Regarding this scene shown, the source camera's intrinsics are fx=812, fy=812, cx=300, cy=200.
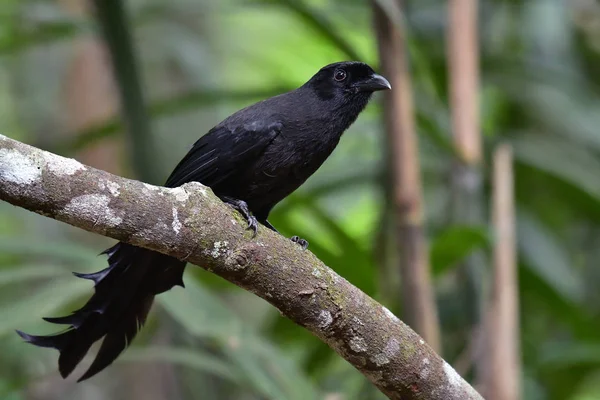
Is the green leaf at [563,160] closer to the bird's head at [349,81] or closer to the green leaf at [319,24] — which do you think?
the green leaf at [319,24]

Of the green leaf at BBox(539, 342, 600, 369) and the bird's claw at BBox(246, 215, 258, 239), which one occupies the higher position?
the bird's claw at BBox(246, 215, 258, 239)

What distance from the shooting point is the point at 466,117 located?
3580 mm

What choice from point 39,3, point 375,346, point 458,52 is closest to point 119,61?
point 39,3

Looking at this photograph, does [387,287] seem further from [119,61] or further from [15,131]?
[15,131]

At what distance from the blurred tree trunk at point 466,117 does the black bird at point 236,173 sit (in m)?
0.81

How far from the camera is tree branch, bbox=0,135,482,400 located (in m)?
1.60

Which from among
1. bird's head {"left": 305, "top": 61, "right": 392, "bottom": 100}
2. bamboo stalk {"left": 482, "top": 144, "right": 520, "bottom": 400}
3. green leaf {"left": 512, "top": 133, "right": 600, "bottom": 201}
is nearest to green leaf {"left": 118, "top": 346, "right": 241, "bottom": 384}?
bamboo stalk {"left": 482, "top": 144, "right": 520, "bottom": 400}

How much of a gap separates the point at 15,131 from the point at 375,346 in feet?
14.8

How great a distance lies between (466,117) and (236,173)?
1.42 meters

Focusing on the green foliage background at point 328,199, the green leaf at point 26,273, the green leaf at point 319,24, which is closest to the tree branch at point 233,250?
the green foliage background at point 328,199

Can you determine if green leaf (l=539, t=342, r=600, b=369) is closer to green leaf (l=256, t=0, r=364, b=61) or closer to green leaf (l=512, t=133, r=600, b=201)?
green leaf (l=512, t=133, r=600, b=201)

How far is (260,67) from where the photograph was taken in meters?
5.47

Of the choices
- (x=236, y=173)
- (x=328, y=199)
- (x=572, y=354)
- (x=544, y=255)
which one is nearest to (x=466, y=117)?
(x=544, y=255)

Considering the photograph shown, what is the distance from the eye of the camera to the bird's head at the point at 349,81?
2.84m
